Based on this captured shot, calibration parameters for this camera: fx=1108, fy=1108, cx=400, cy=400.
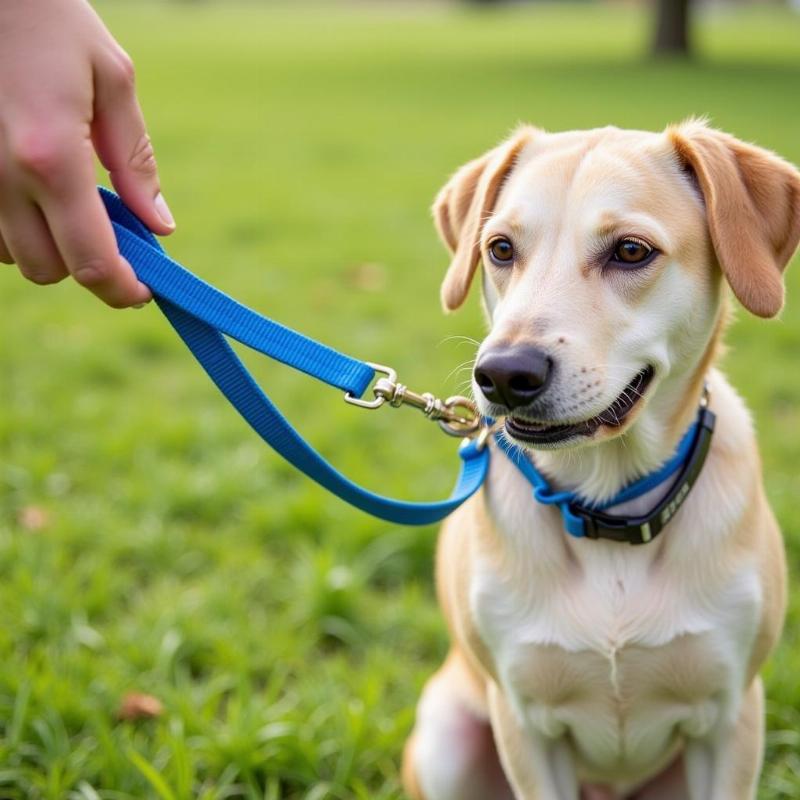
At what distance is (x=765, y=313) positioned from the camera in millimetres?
2393

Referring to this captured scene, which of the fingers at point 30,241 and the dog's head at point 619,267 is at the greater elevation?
the fingers at point 30,241

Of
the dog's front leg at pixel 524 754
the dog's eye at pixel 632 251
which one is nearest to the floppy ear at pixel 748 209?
the dog's eye at pixel 632 251

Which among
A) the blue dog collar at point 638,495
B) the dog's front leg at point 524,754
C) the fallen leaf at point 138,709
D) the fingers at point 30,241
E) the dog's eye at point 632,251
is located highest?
the fingers at point 30,241

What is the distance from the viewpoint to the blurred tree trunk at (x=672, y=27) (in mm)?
21859

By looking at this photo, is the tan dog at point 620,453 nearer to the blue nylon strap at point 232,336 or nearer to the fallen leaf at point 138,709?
the blue nylon strap at point 232,336

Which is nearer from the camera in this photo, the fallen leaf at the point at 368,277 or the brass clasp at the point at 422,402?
the brass clasp at the point at 422,402

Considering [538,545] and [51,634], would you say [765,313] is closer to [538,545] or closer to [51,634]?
[538,545]

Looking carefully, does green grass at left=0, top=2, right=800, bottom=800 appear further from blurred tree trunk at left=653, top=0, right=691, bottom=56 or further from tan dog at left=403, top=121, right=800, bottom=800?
blurred tree trunk at left=653, top=0, right=691, bottom=56

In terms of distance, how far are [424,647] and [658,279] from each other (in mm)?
1872

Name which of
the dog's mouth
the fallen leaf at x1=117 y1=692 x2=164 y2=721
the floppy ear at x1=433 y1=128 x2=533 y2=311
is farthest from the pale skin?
the fallen leaf at x1=117 y1=692 x2=164 y2=721

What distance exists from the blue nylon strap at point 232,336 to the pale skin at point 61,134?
0.13 m

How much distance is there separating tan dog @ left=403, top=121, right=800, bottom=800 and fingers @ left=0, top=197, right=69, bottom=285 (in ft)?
2.80

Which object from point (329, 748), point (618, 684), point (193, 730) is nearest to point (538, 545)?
point (618, 684)

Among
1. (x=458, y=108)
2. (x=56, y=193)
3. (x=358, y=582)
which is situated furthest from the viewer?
(x=458, y=108)
